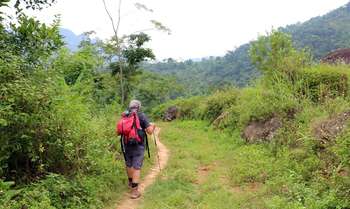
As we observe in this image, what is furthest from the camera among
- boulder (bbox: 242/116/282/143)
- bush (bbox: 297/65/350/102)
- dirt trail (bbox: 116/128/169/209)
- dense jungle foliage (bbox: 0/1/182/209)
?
bush (bbox: 297/65/350/102)

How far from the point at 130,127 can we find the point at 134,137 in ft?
0.70

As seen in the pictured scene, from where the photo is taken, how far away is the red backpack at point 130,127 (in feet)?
26.6

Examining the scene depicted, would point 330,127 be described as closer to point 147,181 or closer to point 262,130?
point 262,130

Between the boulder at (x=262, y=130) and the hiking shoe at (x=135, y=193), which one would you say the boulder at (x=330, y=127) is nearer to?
the boulder at (x=262, y=130)

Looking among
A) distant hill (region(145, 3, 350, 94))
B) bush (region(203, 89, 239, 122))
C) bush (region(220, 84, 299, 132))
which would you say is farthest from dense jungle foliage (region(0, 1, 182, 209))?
distant hill (region(145, 3, 350, 94))

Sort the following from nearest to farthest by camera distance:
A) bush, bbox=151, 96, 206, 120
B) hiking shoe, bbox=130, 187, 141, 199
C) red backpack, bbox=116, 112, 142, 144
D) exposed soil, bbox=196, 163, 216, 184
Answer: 1. hiking shoe, bbox=130, 187, 141, 199
2. red backpack, bbox=116, 112, 142, 144
3. exposed soil, bbox=196, 163, 216, 184
4. bush, bbox=151, 96, 206, 120

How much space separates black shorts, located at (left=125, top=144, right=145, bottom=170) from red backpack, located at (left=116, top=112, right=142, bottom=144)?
0.17 metres

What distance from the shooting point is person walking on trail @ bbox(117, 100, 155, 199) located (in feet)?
26.6

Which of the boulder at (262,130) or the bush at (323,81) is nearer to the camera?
the boulder at (262,130)

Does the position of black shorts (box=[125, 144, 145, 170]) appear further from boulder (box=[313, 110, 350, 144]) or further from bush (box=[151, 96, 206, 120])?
bush (box=[151, 96, 206, 120])

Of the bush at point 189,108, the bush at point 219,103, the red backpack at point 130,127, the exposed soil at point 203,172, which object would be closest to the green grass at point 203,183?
the exposed soil at point 203,172

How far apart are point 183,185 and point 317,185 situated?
2934 millimetres

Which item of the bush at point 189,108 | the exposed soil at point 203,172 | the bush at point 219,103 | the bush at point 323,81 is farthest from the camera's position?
the bush at point 189,108

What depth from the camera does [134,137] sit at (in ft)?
26.5
